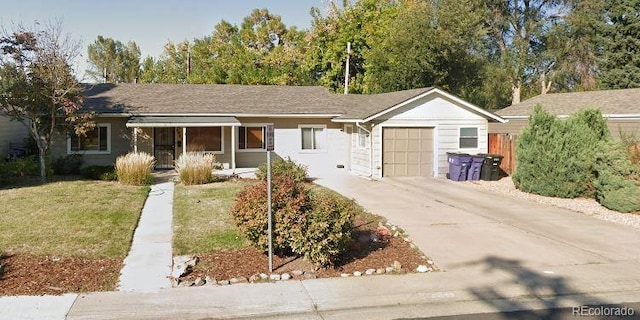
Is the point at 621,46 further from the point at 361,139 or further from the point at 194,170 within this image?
the point at 194,170

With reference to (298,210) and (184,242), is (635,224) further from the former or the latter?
(184,242)

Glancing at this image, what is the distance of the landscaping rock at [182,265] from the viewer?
312 inches

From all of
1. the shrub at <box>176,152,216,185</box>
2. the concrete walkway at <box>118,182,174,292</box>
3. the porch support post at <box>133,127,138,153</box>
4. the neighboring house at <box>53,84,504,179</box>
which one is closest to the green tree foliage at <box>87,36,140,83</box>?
the neighboring house at <box>53,84,504,179</box>

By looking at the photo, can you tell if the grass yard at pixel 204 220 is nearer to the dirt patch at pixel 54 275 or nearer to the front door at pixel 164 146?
the dirt patch at pixel 54 275

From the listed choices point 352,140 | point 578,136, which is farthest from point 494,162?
point 352,140

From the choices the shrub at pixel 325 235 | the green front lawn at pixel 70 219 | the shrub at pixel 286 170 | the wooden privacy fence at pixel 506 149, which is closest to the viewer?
the shrub at pixel 325 235

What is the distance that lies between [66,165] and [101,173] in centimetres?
226

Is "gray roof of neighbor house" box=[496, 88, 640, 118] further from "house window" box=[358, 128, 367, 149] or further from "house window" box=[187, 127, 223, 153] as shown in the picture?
"house window" box=[187, 127, 223, 153]

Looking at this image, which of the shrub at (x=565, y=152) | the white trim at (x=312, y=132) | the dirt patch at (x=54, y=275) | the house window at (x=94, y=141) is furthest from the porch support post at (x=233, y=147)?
the dirt patch at (x=54, y=275)

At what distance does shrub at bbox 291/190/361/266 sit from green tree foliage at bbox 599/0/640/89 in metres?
34.8

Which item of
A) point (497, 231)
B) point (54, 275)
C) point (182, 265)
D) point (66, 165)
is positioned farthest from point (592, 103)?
point (54, 275)

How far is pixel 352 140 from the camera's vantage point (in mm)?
22953

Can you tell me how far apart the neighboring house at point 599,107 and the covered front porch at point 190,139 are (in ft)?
43.4

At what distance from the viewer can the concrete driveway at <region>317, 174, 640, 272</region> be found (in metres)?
9.01
